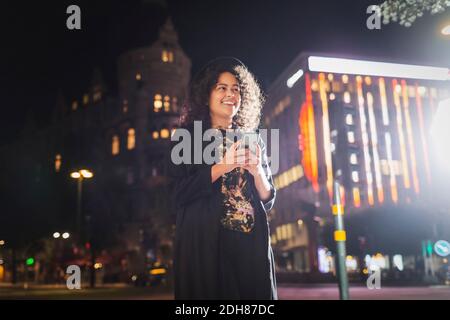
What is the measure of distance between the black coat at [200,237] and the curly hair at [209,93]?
407 millimetres

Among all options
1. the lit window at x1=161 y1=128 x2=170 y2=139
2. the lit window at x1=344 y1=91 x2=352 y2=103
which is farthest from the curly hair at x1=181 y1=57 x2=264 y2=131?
the lit window at x1=161 y1=128 x2=170 y2=139

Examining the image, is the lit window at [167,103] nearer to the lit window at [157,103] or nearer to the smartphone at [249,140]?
the lit window at [157,103]

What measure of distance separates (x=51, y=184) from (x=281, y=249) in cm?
3505

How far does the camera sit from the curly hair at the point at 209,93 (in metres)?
2.81

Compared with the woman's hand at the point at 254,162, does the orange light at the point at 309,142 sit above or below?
above

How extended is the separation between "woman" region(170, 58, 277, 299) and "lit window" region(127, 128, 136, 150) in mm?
61899

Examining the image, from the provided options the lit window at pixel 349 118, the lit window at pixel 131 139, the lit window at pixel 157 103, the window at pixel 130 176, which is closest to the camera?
the lit window at pixel 349 118

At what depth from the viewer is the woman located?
2.44 meters

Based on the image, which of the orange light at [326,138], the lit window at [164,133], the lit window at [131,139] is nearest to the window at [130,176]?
the lit window at [131,139]

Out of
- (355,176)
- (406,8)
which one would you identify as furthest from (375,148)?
(406,8)

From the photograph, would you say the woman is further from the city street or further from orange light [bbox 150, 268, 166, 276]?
orange light [bbox 150, 268, 166, 276]

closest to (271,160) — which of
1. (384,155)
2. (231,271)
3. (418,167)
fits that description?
(231,271)

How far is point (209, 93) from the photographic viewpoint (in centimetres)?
280

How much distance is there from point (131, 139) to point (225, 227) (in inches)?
2470
